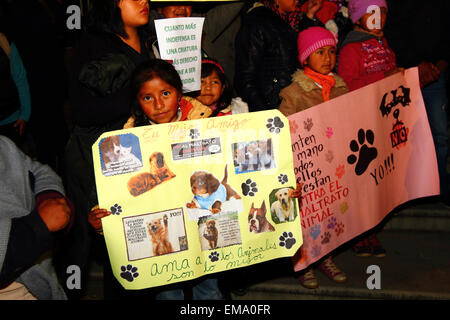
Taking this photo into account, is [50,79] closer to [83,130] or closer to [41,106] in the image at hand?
[41,106]

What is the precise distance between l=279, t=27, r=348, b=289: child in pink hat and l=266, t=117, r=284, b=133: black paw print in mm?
762

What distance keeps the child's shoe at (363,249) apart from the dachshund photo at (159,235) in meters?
1.89

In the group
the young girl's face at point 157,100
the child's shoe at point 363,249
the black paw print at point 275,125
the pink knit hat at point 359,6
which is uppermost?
the pink knit hat at point 359,6

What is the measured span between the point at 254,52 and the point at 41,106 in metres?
1.95

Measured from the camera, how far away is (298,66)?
2.80m

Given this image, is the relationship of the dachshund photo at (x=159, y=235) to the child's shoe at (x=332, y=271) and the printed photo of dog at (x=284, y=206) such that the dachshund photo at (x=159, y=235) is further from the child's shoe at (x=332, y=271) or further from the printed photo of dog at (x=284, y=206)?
the child's shoe at (x=332, y=271)

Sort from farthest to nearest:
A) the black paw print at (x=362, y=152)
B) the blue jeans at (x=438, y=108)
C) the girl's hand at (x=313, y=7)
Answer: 1. the blue jeans at (x=438, y=108)
2. the girl's hand at (x=313, y=7)
3. the black paw print at (x=362, y=152)

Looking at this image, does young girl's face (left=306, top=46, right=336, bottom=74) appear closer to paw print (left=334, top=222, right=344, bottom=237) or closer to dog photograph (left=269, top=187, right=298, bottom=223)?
paw print (left=334, top=222, right=344, bottom=237)

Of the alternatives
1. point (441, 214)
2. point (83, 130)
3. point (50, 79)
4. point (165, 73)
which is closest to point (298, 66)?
point (165, 73)

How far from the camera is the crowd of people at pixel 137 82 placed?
157 centimetres

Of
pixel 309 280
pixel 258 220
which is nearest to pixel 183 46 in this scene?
pixel 258 220

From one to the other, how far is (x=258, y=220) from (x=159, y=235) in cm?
43

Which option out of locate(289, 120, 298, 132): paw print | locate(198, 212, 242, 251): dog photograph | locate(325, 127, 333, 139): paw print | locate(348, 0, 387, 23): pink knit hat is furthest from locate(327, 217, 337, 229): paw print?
locate(348, 0, 387, 23): pink knit hat

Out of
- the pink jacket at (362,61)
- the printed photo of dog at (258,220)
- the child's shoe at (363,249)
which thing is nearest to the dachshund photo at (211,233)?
the printed photo of dog at (258,220)
